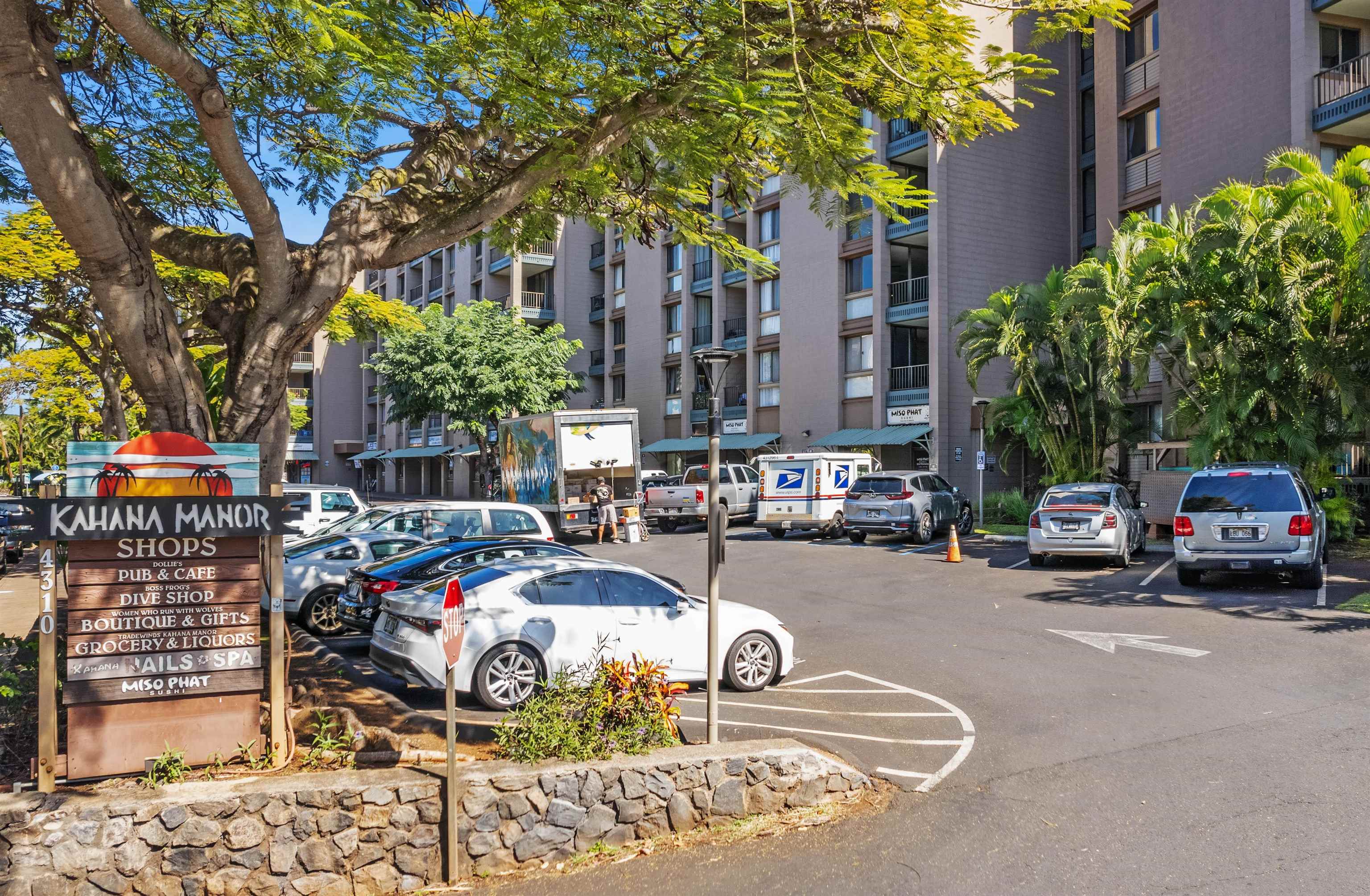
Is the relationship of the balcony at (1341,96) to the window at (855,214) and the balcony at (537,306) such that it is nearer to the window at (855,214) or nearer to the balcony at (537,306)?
the window at (855,214)

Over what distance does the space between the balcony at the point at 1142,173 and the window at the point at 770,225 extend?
1294 cm

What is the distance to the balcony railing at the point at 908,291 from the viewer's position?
1315 inches

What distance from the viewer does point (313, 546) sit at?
14312 millimetres

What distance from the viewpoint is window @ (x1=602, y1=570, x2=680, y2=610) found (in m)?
9.57

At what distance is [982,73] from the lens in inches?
356

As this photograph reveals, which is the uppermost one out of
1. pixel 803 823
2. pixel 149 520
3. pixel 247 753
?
pixel 149 520

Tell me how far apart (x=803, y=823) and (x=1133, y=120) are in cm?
2947

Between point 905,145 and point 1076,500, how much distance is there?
17.8 metres

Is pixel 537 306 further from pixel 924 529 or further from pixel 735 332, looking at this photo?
pixel 924 529

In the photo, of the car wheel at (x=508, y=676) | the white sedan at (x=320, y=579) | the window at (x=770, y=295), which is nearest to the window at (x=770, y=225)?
the window at (x=770, y=295)

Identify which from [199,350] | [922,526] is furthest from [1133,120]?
[199,350]

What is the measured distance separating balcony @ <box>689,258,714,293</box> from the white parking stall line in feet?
83.8

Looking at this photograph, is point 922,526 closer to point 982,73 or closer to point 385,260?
point 982,73

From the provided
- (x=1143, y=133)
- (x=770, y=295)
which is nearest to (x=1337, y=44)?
(x=1143, y=133)
